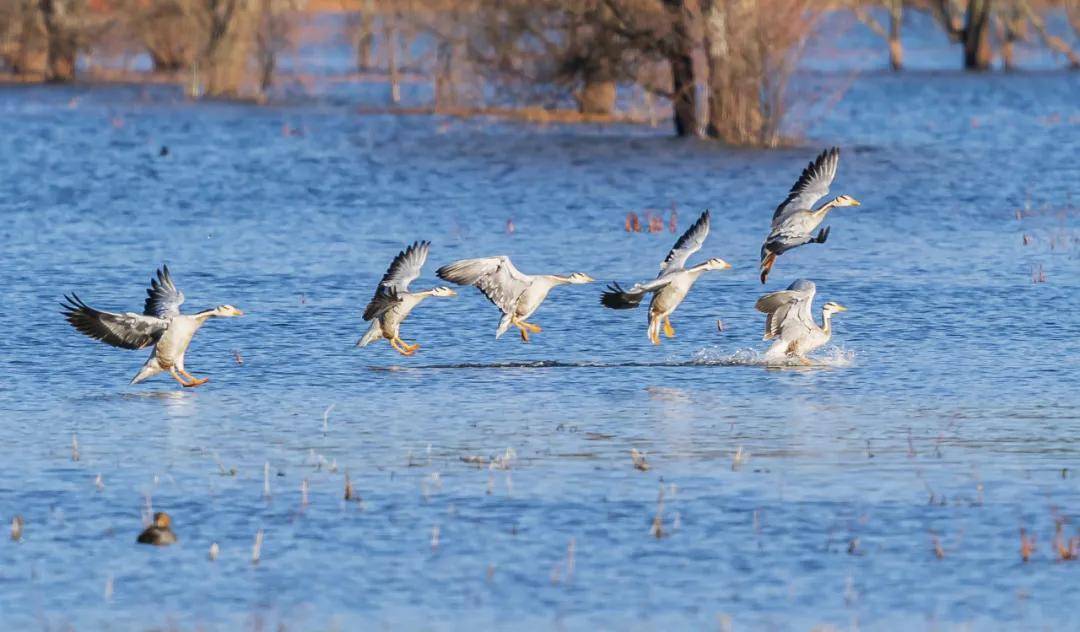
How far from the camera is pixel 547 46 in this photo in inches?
1734

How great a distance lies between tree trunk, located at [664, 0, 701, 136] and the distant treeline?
0.03 meters

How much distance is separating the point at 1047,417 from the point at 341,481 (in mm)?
4664

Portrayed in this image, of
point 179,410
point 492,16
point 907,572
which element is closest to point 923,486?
point 907,572

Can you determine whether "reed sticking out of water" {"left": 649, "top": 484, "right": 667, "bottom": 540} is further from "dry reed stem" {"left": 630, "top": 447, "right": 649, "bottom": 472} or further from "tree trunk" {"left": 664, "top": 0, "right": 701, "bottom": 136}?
"tree trunk" {"left": 664, "top": 0, "right": 701, "bottom": 136}

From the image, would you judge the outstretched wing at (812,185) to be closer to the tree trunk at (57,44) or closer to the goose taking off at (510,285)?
the goose taking off at (510,285)


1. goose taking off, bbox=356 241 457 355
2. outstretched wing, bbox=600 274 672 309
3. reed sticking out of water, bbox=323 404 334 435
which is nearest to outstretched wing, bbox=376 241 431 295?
goose taking off, bbox=356 241 457 355

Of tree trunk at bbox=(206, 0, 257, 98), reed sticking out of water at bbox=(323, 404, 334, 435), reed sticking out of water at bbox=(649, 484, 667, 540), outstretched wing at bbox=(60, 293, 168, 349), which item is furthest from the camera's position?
tree trunk at bbox=(206, 0, 257, 98)

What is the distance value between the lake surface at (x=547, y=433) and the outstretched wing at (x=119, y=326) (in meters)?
0.43

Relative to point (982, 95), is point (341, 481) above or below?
below

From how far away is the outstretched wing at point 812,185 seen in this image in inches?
671

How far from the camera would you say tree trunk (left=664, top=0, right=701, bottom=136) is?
127ft

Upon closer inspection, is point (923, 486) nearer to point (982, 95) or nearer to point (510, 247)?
point (510, 247)

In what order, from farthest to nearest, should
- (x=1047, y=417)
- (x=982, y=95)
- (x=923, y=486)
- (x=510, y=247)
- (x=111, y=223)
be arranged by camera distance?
(x=982, y=95) < (x=111, y=223) < (x=510, y=247) < (x=1047, y=417) < (x=923, y=486)

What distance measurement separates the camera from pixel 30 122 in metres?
50.4
